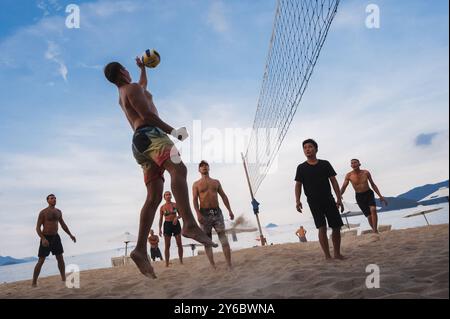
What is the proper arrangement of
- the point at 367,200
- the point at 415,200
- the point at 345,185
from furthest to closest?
the point at 415,200
the point at 345,185
the point at 367,200

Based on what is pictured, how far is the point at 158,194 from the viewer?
252 centimetres

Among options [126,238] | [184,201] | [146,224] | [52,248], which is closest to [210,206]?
[146,224]

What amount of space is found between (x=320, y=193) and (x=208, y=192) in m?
1.69

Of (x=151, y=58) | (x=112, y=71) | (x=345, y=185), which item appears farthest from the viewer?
(x=345, y=185)

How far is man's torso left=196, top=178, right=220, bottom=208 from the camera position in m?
4.58

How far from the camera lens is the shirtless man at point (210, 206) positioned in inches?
173

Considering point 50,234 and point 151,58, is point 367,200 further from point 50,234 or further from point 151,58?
point 50,234

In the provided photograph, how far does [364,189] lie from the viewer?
19.3 ft

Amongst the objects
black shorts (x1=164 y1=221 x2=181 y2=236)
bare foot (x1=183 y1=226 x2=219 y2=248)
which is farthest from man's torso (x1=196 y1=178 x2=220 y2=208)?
bare foot (x1=183 y1=226 x2=219 y2=248)

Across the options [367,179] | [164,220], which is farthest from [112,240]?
[367,179]

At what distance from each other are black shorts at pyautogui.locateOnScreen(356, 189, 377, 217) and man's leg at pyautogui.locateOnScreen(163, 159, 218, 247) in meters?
4.62
